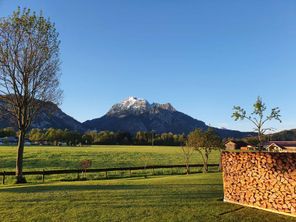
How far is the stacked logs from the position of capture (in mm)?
12898

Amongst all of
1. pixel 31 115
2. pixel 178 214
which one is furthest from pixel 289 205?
pixel 31 115

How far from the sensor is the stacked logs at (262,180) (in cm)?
1290

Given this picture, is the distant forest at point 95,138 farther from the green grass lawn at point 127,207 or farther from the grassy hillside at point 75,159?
the green grass lawn at point 127,207

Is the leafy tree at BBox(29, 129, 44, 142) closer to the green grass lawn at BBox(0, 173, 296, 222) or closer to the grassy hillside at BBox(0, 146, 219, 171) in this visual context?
the grassy hillside at BBox(0, 146, 219, 171)

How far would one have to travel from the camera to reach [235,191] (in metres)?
15.3

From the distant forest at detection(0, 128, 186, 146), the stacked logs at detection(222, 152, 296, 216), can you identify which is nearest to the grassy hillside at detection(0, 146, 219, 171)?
the stacked logs at detection(222, 152, 296, 216)

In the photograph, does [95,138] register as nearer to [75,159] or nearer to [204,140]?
[75,159]

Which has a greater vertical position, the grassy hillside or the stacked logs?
the stacked logs

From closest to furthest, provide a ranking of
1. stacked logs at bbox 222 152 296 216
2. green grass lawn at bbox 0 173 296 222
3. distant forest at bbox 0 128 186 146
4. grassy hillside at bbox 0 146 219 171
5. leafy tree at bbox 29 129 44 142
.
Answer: green grass lawn at bbox 0 173 296 222, stacked logs at bbox 222 152 296 216, grassy hillside at bbox 0 146 219 171, distant forest at bbox 0 128 186 146, leafy tree at bbox 29 129 44 142

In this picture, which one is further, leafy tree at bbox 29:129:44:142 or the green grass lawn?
leafy tree at bbox 29:129:44:142

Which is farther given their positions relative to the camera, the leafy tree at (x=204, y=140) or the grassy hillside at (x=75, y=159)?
the grassy hillside at (x=75, y=159)

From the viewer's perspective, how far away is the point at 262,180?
14031mm

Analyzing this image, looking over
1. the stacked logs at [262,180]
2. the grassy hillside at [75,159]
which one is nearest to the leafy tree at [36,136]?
the grassy hillside at [75,159]

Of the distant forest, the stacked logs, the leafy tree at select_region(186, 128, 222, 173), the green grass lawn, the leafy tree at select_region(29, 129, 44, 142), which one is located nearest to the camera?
the green grass lawn
